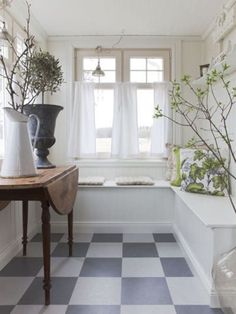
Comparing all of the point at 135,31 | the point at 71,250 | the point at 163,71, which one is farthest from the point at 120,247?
the point at 135,31

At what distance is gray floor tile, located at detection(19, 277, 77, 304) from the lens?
192 cm

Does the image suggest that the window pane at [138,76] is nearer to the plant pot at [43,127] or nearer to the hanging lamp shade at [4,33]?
the plant pot at [43,127]

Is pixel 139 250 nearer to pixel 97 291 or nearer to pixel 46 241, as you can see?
pixel 97 291

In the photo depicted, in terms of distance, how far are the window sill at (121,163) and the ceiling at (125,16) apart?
1.54 metres

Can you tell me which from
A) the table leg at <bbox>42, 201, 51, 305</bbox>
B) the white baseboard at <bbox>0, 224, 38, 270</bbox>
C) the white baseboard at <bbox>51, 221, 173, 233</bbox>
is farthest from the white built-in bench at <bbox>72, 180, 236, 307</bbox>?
the table leg at <bbox>42, 201, 51, 305</bbox>

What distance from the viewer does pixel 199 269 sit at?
2184mm

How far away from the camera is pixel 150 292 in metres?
2.02

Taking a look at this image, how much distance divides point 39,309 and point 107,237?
1408 mm

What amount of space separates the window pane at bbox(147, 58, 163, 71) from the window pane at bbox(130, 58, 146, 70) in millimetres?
64

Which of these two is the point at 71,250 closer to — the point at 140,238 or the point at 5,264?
the point at 5,264

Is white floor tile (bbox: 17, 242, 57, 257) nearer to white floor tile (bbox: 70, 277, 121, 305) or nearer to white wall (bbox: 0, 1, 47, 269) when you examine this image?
white wall (bbox: 0, 1, 47, 269)

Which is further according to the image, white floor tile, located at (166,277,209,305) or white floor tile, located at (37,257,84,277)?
white floor tile, located at (37,257,84,277)

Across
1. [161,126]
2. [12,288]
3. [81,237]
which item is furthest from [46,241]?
[161,126]

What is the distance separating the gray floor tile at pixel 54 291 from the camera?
192cm
